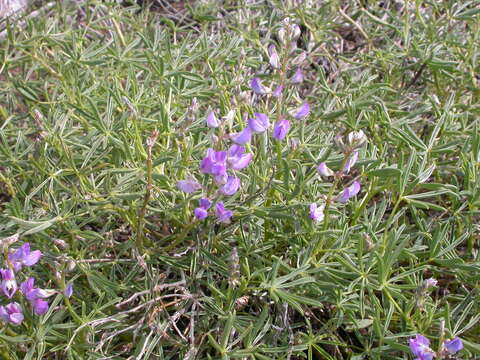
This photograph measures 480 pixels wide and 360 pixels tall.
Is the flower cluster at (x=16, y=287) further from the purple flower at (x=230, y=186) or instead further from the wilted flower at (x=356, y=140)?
the wilted flower at (x=356, y=140)

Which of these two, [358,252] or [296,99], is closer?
[358,252]

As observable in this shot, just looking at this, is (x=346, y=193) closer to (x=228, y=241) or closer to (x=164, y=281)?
(x=228, y=241)

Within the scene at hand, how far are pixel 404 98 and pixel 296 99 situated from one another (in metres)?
0.67

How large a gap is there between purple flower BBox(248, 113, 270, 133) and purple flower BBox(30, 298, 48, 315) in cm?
90

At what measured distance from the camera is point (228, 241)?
2367mm

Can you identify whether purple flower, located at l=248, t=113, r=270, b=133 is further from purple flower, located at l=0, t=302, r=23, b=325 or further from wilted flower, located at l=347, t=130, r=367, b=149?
purple flower, located at l=0, t=302, r=23, b=325

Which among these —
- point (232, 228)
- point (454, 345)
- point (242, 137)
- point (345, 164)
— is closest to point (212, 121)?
point (242, 137)

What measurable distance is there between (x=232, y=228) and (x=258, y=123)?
560mm

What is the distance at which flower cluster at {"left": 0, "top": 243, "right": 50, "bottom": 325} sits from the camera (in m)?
1.84

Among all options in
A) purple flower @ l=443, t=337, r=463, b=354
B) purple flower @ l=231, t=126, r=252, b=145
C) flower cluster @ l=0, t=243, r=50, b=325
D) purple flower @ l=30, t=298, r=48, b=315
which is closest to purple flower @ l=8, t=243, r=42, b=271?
flower cluster @ l=0, t=243, r=50, b=325

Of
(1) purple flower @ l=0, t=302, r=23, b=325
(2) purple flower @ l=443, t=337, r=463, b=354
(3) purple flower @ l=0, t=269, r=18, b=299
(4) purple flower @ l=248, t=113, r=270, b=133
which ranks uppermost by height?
(4) purple flower @ l=248, t=113, r=270, b=133

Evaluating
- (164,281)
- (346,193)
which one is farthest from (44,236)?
(346,193)

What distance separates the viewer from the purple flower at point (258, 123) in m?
1.82

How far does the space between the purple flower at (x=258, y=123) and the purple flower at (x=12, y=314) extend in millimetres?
969
